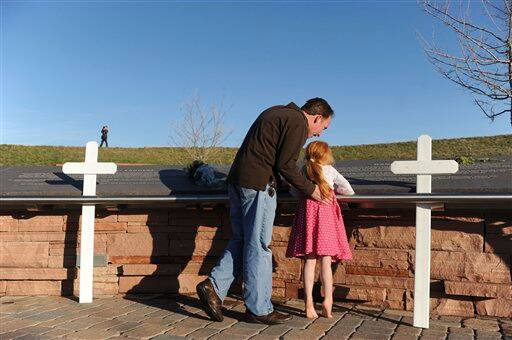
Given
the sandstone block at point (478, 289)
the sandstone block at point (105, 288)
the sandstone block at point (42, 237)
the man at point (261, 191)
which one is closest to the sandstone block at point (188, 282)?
the sandstone block at point (105, 288)

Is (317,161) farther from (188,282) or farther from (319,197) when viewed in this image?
(188,282)

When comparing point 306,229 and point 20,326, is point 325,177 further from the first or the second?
point 20,326

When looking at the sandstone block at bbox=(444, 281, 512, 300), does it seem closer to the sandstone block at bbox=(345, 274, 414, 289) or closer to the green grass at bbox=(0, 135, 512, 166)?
the sandstone block at bbox=(345, 274, 414, 289)

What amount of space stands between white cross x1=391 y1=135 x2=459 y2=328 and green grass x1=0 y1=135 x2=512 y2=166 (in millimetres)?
23186

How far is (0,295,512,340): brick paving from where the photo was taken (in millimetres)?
4129

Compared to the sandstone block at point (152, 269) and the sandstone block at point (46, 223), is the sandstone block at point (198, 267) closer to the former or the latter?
the sandstone block at point (152, 269)

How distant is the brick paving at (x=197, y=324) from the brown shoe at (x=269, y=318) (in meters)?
0.05

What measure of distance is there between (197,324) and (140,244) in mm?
1555

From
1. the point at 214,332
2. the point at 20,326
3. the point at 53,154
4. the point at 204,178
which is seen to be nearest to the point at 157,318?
the point at 214,332

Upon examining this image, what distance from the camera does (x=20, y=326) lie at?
4.43 metres

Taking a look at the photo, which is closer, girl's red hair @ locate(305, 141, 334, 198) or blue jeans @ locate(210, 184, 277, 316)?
blue jeans @ locate(210, 184, 277, 316)

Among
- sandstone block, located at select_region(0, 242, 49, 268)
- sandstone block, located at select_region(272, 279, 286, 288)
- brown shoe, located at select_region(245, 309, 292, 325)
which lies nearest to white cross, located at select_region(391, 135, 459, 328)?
brown shoe, located at select_region(245, 309, 292, 325)

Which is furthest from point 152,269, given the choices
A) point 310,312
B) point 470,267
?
point 470,267

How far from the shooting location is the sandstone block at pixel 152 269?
5707 mm
